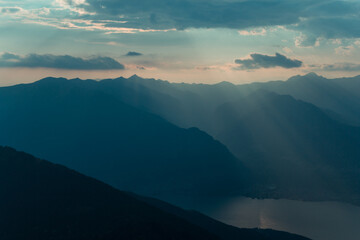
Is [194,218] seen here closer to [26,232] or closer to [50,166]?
[50,166]

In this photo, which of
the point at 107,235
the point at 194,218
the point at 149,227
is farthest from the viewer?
the point at 194,218

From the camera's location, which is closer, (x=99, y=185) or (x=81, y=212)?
(x=81, y=212)

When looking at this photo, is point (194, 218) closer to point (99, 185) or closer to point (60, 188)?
point (99, 185)

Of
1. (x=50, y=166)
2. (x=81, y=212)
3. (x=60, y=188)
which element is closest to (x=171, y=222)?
(x=81, y=212)

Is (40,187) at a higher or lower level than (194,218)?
higher

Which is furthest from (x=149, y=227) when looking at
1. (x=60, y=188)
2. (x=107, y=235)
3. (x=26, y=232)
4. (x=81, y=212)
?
(x=60, y=188)

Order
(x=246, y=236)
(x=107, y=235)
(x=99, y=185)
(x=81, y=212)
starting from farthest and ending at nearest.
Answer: (x=246, y=236) → (x=99, y=185) → (x=81, y=212) → (x=107, y=235)
